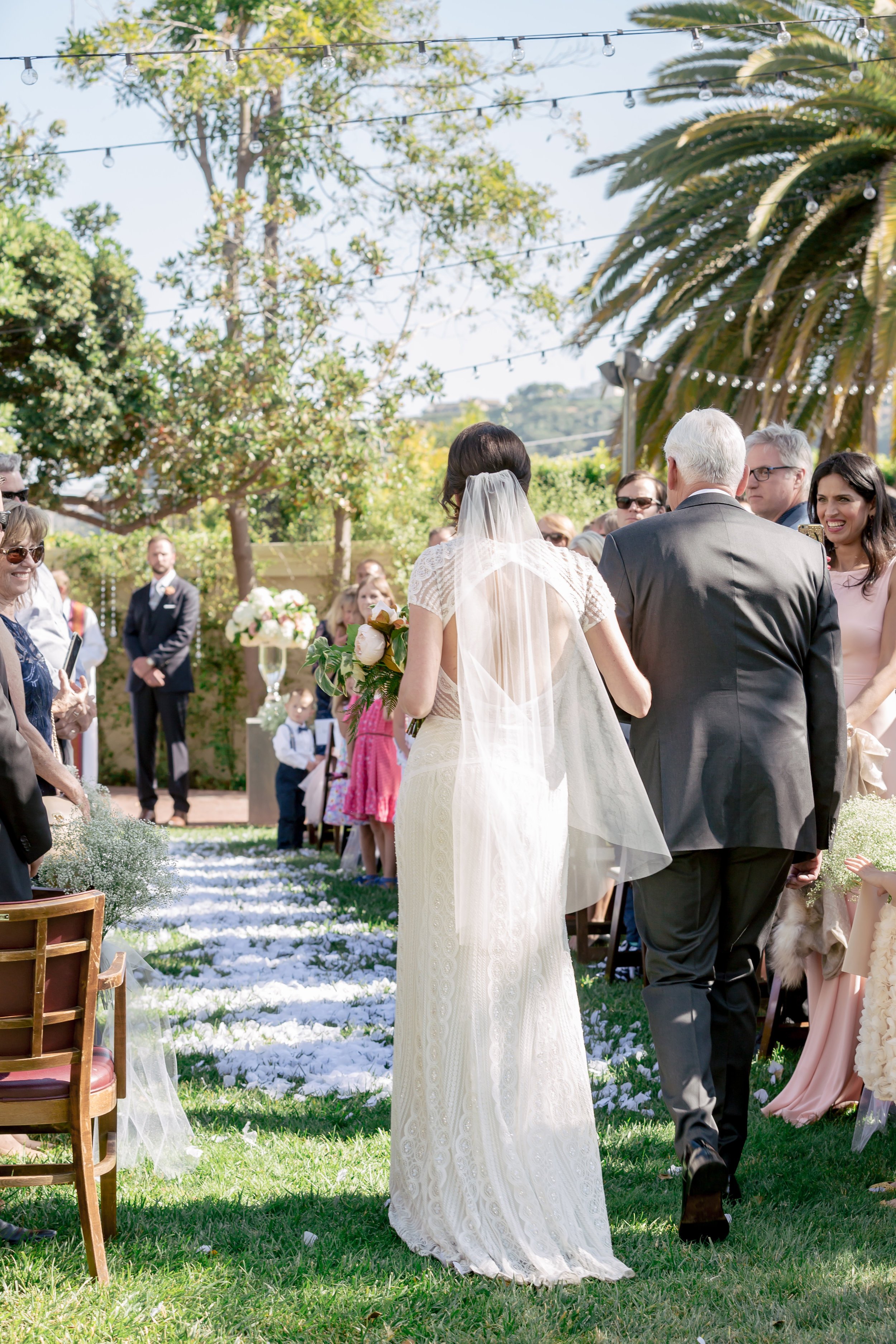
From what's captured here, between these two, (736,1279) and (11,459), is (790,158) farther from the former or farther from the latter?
(736,1279)

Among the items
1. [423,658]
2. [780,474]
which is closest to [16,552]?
[423,658]

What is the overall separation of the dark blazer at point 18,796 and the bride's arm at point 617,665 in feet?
4.77

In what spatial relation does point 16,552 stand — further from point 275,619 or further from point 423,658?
point 275,619

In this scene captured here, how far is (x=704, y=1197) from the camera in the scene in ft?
9.80

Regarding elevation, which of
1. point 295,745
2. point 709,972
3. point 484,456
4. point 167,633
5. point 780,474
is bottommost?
point 709,972

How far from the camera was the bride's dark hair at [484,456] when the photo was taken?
310cm

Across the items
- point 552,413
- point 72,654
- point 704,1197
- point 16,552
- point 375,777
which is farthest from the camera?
point 552,413

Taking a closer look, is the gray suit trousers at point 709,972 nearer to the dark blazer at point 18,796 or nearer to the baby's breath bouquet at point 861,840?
the baby's breath bouquet at point 861,840

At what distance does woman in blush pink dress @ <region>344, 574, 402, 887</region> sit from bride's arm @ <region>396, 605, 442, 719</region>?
4.50 metres

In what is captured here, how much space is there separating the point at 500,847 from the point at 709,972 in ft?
2.29

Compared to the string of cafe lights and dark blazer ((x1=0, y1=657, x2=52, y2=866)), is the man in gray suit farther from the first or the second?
the string of cafe lights

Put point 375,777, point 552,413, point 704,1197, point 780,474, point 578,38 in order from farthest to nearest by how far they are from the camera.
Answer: point 552,413, point 375,777, point 578,38, point 780,474, point 704,1197

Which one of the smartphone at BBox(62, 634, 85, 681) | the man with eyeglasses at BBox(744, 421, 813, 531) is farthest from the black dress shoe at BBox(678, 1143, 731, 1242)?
the smartphone at BBox(62, 634, 85, 681)

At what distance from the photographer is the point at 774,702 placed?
3.24 meters
